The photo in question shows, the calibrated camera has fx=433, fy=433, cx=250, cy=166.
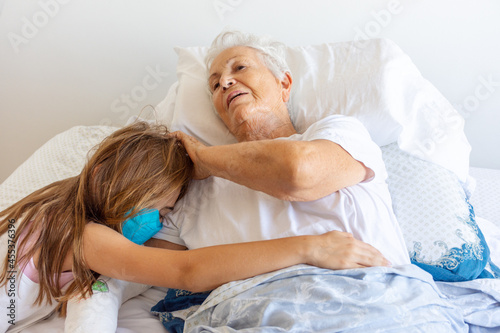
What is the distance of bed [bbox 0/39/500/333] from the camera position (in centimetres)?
104

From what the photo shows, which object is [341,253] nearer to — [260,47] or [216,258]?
[216,258]

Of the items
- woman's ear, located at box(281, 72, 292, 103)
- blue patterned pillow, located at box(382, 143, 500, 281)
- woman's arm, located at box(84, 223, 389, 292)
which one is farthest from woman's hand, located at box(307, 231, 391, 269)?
woman's ear, located at box(281, 72, 292, 103)

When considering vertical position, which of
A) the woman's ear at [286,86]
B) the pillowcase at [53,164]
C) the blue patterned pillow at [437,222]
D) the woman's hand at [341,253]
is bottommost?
the blue patterned pillow at [437,222]

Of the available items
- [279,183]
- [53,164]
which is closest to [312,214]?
[279,183]

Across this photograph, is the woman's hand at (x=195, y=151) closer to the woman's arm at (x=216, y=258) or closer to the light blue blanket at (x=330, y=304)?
the woman's arm at (x=216, y=258)

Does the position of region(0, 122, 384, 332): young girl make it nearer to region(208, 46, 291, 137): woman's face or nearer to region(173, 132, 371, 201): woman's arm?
region(173, 132, 371, 201): woman's arm

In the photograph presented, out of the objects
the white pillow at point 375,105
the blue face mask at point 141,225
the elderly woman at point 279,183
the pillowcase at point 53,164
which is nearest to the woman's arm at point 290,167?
the elderly woman at point 279,183

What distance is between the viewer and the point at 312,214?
1275mm

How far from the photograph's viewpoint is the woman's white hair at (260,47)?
1617 millimetres

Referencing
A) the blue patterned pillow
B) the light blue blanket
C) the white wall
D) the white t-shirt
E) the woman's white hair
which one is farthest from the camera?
the white wall

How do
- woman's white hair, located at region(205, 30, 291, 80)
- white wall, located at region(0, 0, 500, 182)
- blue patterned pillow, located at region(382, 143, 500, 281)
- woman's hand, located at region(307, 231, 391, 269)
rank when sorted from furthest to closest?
1. white wall, located at region(0, 0, 500, 182)
2. woman's white hair, located at region(205, 30, 291, 80)
3. blue patterned pillow, located at region(382, 143, 500, 281)
4. woman's hand, located at region(307, 231, 391, 269)

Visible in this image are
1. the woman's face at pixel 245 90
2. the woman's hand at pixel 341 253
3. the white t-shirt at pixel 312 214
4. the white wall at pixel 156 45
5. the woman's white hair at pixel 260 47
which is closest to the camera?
the woman's hand at pixel 341 253

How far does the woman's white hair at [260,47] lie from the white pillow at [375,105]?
109 millimetres

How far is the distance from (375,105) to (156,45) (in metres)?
1.14
